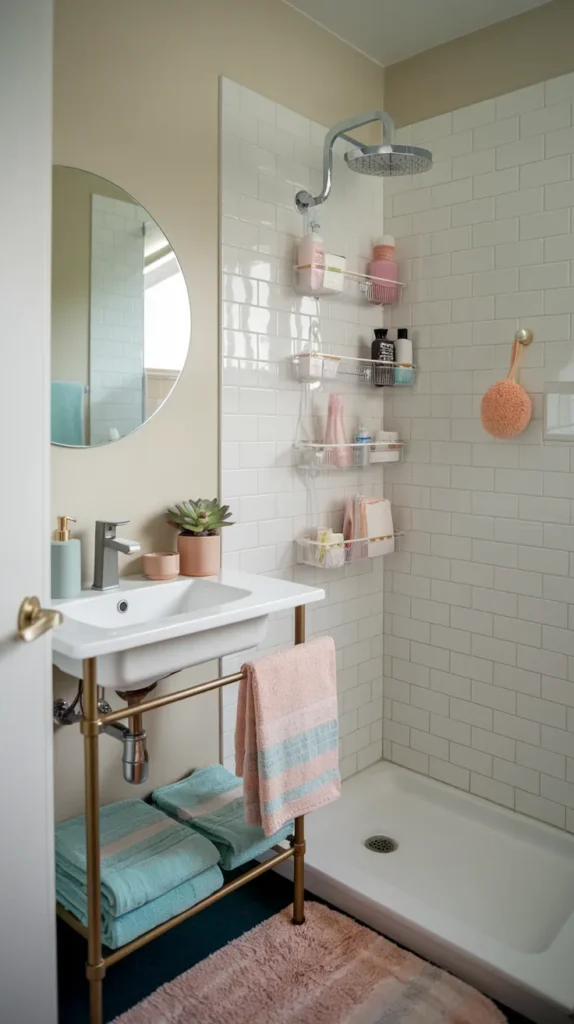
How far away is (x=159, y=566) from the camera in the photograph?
2.17 meters

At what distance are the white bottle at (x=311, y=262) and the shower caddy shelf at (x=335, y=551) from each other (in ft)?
2.95

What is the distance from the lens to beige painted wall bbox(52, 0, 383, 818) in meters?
2.04

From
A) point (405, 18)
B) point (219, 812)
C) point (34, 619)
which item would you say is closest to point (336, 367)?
point (405, 18)

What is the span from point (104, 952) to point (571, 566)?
187cm

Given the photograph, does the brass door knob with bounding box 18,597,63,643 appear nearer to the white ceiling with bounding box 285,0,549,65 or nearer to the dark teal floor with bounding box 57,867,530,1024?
the dark teal floor with bounding box 57,867,530,1024

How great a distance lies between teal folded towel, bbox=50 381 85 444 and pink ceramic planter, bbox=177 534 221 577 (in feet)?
1.41

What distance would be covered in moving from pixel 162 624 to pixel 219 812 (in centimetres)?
81

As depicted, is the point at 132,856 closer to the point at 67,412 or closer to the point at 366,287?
the point at 67,412

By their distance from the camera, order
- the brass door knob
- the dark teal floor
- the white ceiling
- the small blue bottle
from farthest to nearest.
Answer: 1. the small blue bottle
2. the white ceiling
3. the dark teal floor
4. the brass door knob

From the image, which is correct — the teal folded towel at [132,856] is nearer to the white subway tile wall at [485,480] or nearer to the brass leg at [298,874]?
the brass leg at [298,874]

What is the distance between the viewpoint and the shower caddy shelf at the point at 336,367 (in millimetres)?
2629

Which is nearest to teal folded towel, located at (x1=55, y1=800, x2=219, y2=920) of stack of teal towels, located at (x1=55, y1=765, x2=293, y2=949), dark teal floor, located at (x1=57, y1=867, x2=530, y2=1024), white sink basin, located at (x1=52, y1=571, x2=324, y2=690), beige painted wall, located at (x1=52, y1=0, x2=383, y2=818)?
stack of teal towels, located at (x1=55, y1=765, x2=293, y2=949)

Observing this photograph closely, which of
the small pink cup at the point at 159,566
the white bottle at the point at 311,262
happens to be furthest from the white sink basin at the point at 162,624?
the white bottle at the point at 311,262

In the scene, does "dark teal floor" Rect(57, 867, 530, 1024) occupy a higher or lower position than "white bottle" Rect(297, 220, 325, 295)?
lower
